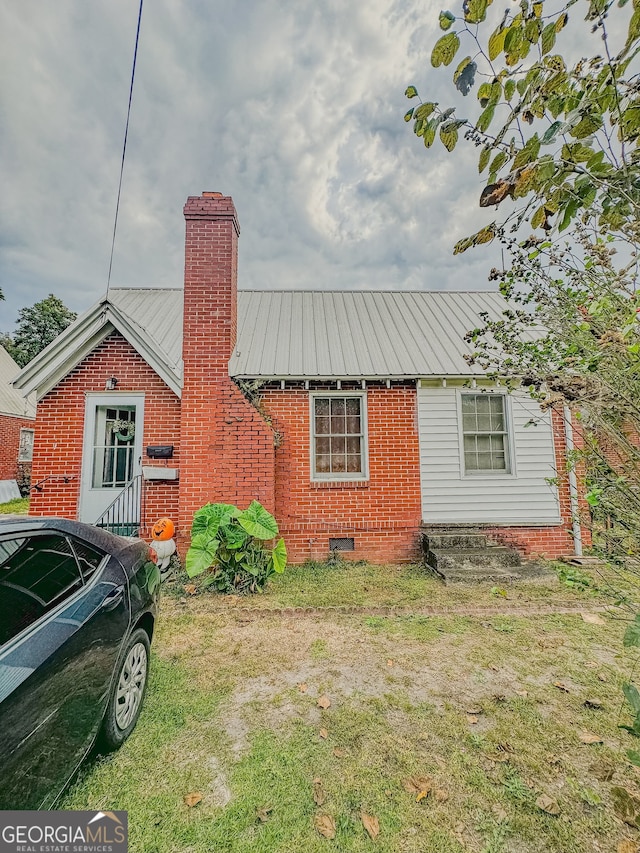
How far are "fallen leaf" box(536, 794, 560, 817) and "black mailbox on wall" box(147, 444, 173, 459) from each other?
22.0 ft

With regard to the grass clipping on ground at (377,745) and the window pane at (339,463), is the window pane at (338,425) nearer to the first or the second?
the window pane at (339,463)

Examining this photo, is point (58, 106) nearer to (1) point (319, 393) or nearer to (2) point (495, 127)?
(1) point (319, 393)

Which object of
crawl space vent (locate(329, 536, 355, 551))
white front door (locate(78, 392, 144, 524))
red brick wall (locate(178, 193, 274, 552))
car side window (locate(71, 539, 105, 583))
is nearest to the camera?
car side window (locate(71, 539, 105, 583))

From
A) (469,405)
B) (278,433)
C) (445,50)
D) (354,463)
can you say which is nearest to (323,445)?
(354,463)

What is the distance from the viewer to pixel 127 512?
273 inches

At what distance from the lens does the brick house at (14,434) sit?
17.0 m

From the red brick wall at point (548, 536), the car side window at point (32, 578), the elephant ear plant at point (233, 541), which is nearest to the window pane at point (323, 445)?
the elephant ear plant at point (233, 541)

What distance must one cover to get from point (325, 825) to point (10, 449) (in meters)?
21.3

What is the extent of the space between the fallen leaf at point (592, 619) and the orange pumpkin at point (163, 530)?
20.9 ft

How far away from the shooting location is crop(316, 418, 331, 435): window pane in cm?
758

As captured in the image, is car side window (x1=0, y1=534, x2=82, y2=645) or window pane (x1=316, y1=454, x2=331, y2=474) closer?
car side window (x1=0, y1=534, x2=82, y2=645)

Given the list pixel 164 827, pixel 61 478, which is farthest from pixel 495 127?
pixel 61 478

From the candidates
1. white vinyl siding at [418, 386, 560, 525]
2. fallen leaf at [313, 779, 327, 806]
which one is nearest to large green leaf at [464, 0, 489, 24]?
fallen leaf at [313, 779, 327, 806]

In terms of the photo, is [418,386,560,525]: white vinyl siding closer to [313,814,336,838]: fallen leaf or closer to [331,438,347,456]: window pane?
[331,438,347,456]: window pane
